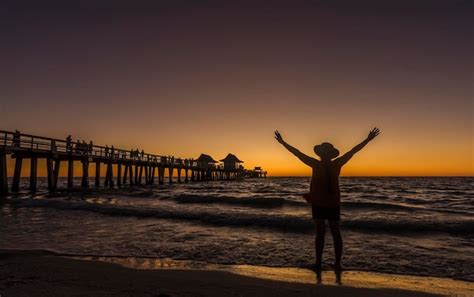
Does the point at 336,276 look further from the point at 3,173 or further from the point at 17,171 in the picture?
the point at 17,171

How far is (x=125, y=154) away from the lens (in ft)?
122

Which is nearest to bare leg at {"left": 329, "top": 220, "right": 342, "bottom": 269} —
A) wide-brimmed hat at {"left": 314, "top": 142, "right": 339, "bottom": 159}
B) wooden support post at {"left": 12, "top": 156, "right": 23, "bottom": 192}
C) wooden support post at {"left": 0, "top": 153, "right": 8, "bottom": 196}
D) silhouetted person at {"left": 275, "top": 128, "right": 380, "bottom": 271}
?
silhouetted person at {"left": 275, "top": 128, "right": 380, "bottom": 271}

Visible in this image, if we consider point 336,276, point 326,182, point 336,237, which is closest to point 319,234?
point 336,237

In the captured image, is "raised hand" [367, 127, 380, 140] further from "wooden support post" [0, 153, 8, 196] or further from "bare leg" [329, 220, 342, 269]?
"wooden support post" [0, 153, 8, 196]

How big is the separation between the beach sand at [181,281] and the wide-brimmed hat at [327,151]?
5.28ft

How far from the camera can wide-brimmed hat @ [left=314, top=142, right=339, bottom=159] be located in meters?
5.24

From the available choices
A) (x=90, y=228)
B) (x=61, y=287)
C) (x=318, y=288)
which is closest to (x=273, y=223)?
(x=90, y=228)

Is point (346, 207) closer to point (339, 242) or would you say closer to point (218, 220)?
point (218, 220)

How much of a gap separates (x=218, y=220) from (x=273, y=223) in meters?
1.75

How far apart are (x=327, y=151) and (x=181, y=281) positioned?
2.56 meters

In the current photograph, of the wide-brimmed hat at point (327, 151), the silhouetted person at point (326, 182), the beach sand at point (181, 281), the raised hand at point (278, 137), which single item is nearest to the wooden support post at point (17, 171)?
the beach sand at point (181, 281)

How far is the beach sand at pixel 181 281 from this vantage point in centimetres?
388

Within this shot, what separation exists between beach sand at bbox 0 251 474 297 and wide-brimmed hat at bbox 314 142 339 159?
161cm

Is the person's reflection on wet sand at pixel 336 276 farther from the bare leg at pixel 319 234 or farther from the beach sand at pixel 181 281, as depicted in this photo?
the bare leg at pixel 319 234
